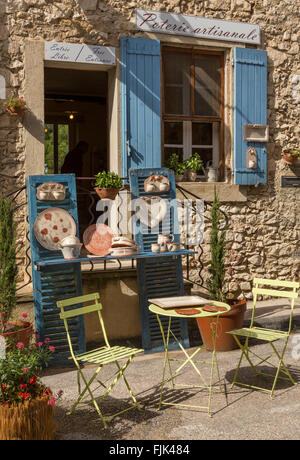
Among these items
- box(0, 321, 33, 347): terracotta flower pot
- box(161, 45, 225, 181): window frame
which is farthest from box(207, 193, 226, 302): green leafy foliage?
box(0, 321, 33, 347): terracotta flower pot

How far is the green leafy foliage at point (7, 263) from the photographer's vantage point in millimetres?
5406

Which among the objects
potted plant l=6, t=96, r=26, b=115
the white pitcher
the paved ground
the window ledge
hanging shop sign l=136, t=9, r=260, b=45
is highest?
hanging shop sign l=136, t=9, r=260, b=45

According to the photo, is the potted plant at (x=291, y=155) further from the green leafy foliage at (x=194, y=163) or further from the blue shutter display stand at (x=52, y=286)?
the blue shutter display stand at (x=52, y=286)

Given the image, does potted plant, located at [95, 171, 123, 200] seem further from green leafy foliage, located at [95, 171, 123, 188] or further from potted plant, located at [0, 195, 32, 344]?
potted plant, located at [0, 195, 32, 344]

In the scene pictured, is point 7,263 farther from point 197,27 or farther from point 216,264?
point 197,27

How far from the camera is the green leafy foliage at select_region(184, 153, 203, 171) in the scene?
7.66 m

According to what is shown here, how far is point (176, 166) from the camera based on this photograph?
7656 mm

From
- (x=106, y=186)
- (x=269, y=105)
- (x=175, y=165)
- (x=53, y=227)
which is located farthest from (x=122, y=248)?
(x=269, y=105)

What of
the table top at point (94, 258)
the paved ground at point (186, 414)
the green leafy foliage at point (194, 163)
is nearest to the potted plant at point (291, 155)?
the green leafy foliage at point (194, 163)

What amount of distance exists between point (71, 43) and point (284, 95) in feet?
10.8

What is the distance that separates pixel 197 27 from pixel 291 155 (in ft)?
7.52

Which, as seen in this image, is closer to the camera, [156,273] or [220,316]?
[220,316]

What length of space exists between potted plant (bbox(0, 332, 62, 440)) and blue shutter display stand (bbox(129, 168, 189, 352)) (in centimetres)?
237
